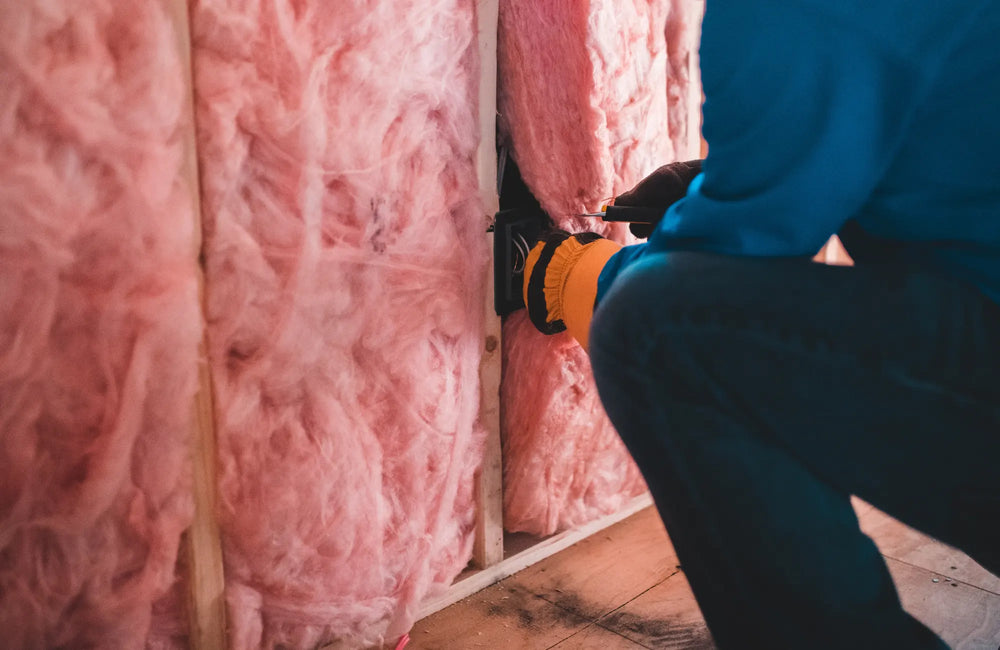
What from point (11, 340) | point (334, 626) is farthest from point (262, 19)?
point (334, 626)

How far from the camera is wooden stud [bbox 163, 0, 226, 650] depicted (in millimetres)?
812

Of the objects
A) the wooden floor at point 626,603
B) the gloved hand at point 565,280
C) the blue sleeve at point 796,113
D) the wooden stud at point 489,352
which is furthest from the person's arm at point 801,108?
the wooden floor at point 626,603

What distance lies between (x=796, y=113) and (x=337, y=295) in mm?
585

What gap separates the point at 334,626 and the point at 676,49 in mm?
1265

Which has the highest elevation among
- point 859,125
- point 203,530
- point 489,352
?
point 859,125

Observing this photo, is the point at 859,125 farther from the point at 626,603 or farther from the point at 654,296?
the point at 626,603

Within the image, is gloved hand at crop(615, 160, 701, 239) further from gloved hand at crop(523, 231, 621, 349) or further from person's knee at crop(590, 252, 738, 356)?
person's knee at crop(590, 252, 738, 356)

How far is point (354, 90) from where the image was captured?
2.96 ft

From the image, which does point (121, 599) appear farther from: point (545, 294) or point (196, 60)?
point (545, 294)

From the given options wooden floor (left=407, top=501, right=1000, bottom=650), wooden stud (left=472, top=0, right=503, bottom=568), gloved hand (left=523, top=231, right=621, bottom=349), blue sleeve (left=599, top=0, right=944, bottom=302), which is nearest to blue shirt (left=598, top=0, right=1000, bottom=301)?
blue sleeve (left=599, top=0, right=944, bottom=302)

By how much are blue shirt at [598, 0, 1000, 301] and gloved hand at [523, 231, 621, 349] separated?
42cm

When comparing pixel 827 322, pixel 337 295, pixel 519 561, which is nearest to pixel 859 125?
pixel 827 322

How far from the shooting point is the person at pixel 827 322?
1.79 feet

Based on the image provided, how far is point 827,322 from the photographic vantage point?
57 centimetres
